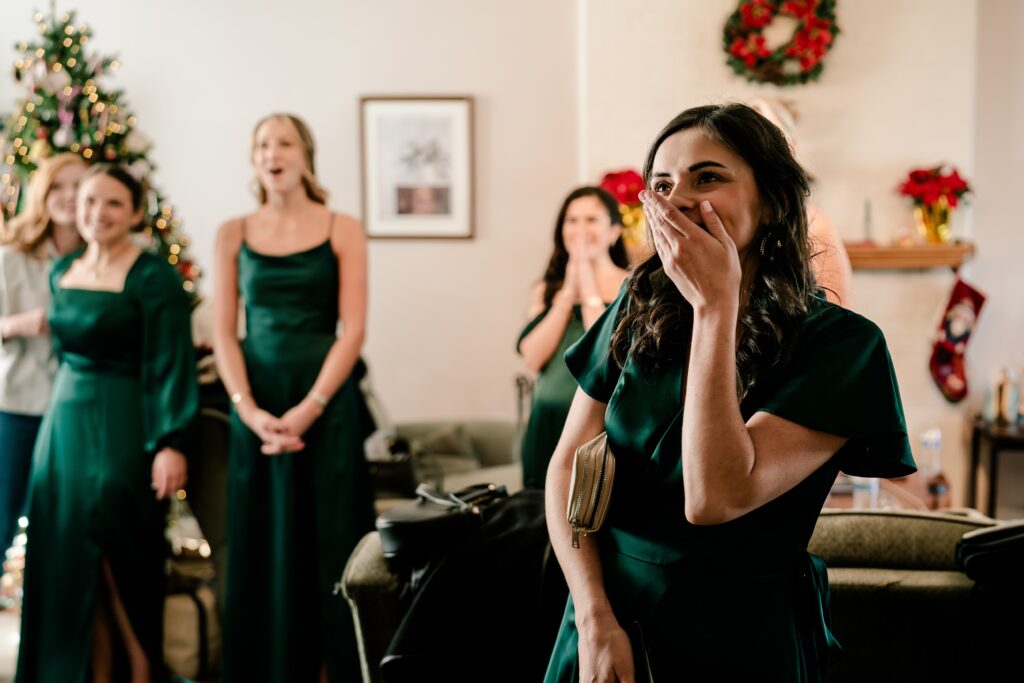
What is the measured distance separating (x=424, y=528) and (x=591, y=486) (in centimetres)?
60

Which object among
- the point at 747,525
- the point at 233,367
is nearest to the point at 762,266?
the point at 747,525

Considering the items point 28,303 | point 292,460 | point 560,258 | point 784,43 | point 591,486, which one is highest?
point 784,43

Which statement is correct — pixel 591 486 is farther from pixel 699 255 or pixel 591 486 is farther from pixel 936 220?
pixel 936 220

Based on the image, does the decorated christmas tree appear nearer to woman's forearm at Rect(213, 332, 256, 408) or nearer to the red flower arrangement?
woman's forearm at Rect(213, 332, 256, 408)

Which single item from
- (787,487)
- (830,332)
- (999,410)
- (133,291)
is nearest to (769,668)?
(787,487)

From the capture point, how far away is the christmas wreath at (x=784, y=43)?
4.62 metres

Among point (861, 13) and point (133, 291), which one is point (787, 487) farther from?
point (861, 13)

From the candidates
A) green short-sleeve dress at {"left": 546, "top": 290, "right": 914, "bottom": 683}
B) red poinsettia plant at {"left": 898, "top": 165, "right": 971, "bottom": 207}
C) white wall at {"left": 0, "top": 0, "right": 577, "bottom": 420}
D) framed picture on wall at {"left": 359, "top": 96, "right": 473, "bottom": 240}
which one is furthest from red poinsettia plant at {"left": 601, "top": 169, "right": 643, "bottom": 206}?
green short-sleeve dress at {"left": 546, "top": 290, "right": 914, "bottom": 683}

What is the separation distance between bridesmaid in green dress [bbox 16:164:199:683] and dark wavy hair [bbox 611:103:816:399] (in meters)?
2.07

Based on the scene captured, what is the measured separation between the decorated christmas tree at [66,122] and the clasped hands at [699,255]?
10.9 ft

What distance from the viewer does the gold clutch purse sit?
4.08 feet

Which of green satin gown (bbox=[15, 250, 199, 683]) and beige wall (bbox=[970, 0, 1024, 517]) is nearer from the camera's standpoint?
green satin gown (bbox=[15, 250, 199, 683])

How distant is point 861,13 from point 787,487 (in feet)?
14.0

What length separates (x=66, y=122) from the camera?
3.97 meters
